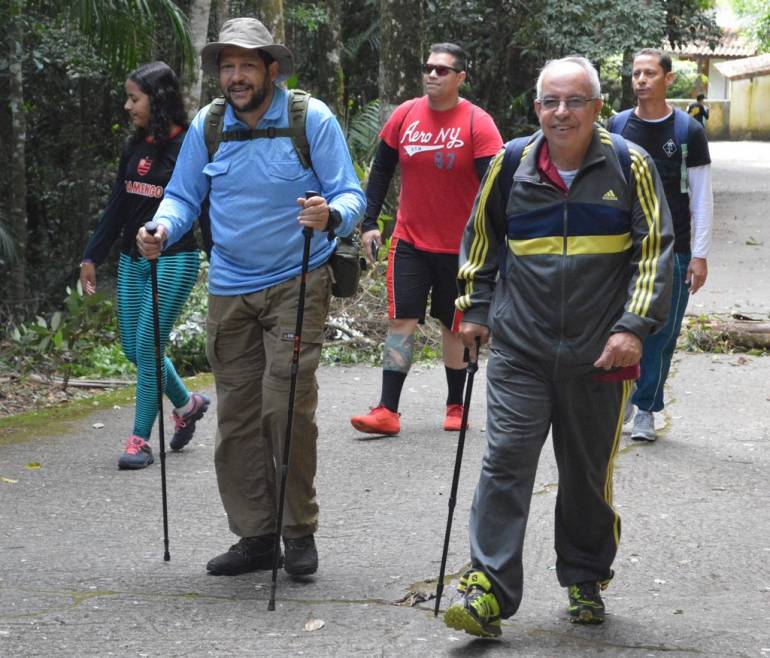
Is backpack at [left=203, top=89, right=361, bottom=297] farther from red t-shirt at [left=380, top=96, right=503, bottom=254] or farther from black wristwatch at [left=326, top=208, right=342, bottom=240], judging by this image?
red t-shirt at [left=380, top=96, right=503, bottom=254]

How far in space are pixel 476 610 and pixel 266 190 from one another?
72.5 inches

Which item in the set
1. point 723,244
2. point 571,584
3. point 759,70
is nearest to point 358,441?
point 571,584

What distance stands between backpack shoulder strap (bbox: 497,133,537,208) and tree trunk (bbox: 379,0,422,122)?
29.0 feet

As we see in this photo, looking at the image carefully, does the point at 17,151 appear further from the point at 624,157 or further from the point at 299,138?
the point at 624,157

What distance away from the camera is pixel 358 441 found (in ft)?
26.4

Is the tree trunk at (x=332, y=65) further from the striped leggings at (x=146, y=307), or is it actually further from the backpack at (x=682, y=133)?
the striped leggings at (x=146, y=307)

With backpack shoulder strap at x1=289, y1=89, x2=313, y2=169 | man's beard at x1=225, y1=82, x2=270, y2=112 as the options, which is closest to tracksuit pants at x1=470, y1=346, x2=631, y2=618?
backpack shoulder strap at x1=289, y1=89, x2=313, y2=169

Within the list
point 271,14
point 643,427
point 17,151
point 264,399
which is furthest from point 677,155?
point 17,151

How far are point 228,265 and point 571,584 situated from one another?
1.84m

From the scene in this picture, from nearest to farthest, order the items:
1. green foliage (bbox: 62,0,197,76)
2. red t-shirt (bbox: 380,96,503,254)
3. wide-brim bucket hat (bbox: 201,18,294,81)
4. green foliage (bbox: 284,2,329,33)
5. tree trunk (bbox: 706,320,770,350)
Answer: wide-brim bucket hat (bbox: 201,18,294,81)
red t-shirt (bbox: 380,96,503,254)
tree trunk (bbox: 706,320,770,350)
green foliage (bbox: 62,0,197,76)
green foliage (bbox: 284,2,329,33)

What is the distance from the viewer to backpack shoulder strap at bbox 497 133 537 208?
4570 mm

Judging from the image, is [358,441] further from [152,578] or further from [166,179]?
[152,578]

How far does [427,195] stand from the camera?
787cm

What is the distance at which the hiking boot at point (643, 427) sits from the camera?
7.86 metres
